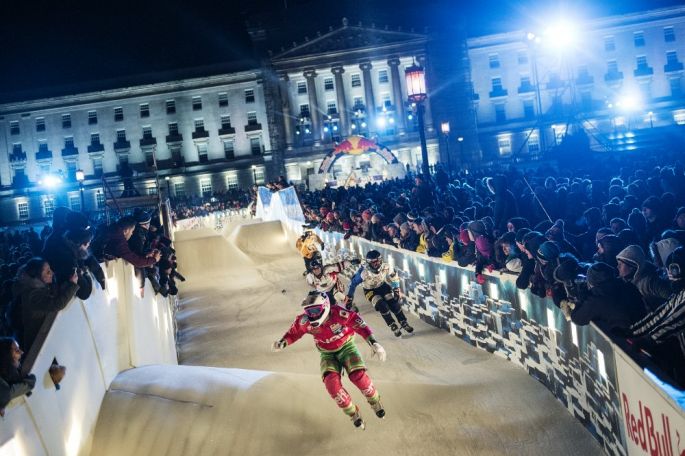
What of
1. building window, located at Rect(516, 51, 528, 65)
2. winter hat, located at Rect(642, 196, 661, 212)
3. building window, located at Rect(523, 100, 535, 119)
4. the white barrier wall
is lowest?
the white barrier wall

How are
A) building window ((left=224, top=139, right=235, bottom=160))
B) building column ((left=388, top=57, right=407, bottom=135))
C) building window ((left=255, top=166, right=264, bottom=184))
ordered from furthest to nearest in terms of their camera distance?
building window ((left=224, top=139, right=235, bottom=160)) → building window ((left=255, top=166, right=264, bottom=184)) → building column ((left=388, top=57, right=407, bottom=135))

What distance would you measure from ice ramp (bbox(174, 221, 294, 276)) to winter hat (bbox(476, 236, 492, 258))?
54.6ft

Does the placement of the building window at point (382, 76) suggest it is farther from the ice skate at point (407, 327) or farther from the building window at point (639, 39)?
the ice skate at point (407, 327)

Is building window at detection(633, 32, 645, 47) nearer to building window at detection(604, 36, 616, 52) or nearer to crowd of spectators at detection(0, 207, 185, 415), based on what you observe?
building window at detection(604, 36, 616, 52)

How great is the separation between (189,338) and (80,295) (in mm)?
7342

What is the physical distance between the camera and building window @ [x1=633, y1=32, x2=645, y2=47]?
230 ft

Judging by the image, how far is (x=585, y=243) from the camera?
798 cm

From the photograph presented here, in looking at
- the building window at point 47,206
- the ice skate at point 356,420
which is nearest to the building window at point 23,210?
the building window at point 47,206

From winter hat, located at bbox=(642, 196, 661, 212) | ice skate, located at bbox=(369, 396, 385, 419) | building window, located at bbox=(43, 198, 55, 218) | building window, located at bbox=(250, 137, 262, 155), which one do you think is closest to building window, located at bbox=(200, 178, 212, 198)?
building window, located at bbox=(250, 137, 262, 155)

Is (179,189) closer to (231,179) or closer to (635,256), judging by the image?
(231,179)

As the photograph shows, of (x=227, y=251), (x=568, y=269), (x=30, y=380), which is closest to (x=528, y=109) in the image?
(x=227, y=251)

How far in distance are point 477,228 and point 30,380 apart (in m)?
6.43

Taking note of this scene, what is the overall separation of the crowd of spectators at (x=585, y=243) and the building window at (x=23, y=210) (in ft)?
228

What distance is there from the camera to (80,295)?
618 centimetres
